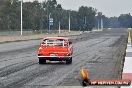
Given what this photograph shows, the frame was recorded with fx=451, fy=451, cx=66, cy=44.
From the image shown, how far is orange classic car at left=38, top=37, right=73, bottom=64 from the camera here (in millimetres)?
23297

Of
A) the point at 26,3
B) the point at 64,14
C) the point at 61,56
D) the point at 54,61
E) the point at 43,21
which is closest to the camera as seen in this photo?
the point at 61,56

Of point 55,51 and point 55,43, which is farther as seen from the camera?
point 55,43

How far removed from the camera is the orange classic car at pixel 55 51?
Answer: 23.3m

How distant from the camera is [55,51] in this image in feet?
76.8

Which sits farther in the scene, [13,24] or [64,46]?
[13,24]

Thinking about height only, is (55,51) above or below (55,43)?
below

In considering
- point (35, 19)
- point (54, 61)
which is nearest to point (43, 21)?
point (35, 19)

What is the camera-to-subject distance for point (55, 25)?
179250 mm

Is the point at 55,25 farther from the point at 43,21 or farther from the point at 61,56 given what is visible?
the point at 61,56

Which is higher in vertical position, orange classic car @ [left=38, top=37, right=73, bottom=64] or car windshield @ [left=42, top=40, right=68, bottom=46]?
car windshield @ [left=42, top=40, right=68, bottom=46]

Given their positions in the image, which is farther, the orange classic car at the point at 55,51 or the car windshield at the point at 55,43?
the car windshield at the point at 55,43

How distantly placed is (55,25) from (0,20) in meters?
53.1

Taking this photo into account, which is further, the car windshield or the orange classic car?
the car windshield

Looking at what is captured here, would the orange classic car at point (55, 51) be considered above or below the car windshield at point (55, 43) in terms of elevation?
below
